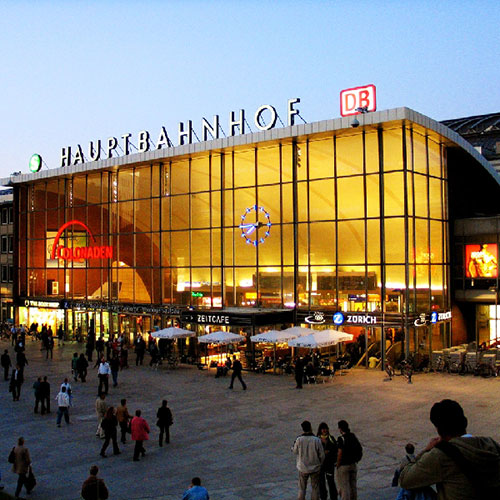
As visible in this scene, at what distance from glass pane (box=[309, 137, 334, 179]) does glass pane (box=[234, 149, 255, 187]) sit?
432 cm

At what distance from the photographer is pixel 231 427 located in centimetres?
2034

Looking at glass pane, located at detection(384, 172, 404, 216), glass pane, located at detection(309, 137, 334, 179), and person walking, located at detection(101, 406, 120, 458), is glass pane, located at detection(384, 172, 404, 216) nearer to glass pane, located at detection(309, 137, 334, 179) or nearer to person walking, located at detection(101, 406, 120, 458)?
glass pane, located at detection(309, 137, 334, 179)

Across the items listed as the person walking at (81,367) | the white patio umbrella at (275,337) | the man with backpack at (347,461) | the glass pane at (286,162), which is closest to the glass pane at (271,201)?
the glass pane at (286,162)

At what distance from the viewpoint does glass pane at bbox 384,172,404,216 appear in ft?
110

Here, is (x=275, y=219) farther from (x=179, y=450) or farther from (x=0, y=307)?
(x=0, y=307)

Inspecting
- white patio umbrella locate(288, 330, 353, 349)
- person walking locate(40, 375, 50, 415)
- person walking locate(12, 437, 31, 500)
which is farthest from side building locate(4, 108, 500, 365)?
person walking locate(12, 437, 31, 500)

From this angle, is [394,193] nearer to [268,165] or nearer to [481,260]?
[481,260]

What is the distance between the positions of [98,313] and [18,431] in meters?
28.9

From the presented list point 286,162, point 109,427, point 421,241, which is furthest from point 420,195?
point 109,427

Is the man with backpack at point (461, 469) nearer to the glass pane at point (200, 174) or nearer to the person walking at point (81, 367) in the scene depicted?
the person walking at point (81, 367)

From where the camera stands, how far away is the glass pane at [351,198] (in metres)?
34.3

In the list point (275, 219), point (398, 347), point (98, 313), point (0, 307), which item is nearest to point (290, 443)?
point (398, 347)

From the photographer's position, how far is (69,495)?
14.0 meters

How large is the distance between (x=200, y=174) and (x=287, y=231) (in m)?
8.25
